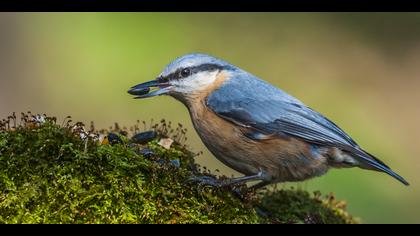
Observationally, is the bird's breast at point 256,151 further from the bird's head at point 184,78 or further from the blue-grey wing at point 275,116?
the bird's head at point 184,78

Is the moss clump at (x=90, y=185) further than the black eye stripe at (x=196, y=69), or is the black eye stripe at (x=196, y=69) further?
the black eye stripe at (x=196, y=69)

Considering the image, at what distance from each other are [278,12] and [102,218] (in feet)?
23.4

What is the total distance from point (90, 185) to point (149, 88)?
1.14 m

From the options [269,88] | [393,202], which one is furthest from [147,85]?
[393,202]

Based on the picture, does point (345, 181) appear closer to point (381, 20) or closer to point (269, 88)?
point (269, 88)

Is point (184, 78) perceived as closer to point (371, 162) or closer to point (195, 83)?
point (195, 83)

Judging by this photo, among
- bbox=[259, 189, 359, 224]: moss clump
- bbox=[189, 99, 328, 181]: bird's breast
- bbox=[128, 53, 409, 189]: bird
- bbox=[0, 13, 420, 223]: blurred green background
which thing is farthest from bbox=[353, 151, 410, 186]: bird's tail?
bbox=[0, 13, 420, 223]: blurred green background

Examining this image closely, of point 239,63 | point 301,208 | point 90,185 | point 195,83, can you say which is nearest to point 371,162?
point 301,208

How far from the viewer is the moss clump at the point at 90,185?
2.75 metres

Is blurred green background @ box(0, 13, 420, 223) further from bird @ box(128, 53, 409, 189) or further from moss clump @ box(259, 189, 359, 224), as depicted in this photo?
bird @ box(128, 53, 409, 189)

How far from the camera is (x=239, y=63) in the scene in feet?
27.7

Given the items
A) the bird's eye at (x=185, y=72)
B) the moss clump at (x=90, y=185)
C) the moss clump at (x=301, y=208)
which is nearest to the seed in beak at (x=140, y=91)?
the bird's eye at (x=185, y=72)

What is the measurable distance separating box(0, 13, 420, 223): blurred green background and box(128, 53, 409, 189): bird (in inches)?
106

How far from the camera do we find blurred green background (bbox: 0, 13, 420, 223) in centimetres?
738
